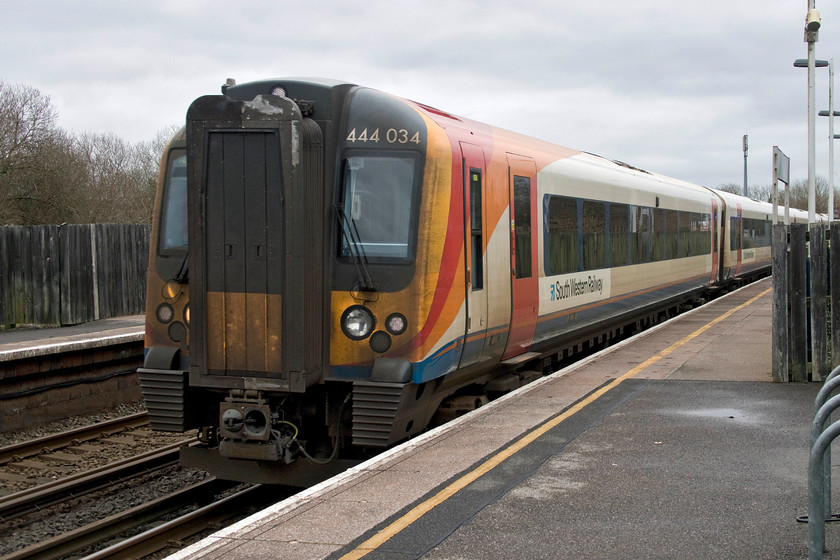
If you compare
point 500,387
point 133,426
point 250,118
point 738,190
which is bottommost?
point 133,426

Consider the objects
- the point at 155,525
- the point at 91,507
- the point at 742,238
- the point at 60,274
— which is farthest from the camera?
the point at 742,238

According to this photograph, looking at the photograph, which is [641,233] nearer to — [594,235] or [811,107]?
[594,235]

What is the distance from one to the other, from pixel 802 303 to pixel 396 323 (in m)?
5.09

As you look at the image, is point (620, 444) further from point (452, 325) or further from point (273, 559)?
point (273, 559)

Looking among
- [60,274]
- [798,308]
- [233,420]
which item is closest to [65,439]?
[233,420]

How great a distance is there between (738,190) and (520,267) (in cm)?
8652

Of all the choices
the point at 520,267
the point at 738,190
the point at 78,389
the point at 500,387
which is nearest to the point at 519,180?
the point at 520,267

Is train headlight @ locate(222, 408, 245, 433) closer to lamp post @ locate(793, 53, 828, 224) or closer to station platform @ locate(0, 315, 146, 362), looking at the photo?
station platform @ locate(0, 315, 146, 362)

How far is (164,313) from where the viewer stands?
6.99 metres

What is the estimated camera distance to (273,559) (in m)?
4.34

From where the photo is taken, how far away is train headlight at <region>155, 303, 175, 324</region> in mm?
6961

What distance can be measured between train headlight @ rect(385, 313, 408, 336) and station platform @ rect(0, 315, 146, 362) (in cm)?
672

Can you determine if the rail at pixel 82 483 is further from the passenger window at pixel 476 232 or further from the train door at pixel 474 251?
the passenger window at pixel 476 232

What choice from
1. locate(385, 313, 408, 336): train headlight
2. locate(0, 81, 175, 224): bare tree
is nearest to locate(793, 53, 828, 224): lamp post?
locate(385, 313, 408, 336): train headlight
